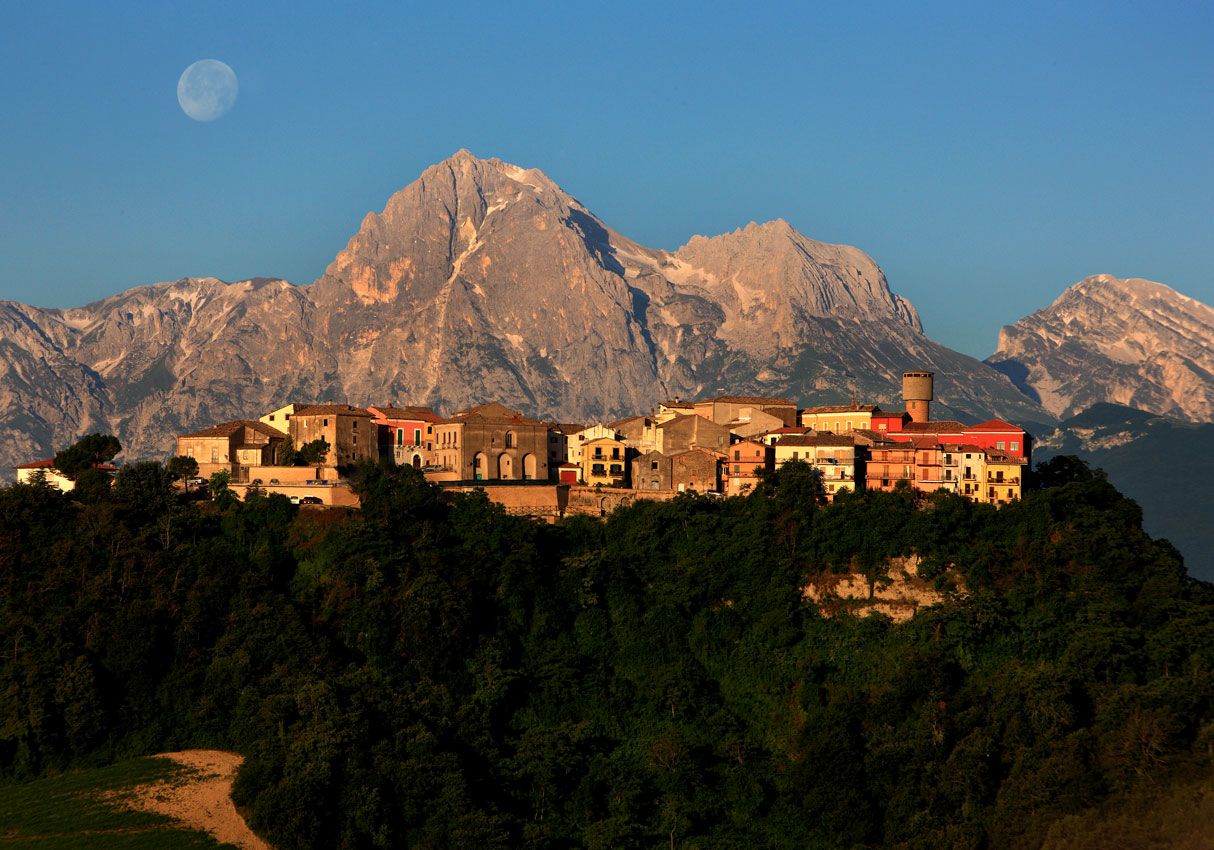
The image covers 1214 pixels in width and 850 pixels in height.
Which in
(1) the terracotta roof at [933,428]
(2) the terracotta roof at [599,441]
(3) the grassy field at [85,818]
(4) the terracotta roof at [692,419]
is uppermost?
(4) the terracotta roof at [692,419]

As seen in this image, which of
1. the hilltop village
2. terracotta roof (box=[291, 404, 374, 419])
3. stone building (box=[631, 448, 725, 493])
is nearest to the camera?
the hilltop village

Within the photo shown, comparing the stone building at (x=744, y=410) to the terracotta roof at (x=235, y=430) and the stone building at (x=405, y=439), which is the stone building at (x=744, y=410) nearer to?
the stone building at (x=405, y=439)

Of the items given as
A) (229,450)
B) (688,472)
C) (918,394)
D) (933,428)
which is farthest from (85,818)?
(918,394)

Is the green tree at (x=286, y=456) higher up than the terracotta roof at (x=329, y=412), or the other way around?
the terracotta roof at (x=329, y=412)

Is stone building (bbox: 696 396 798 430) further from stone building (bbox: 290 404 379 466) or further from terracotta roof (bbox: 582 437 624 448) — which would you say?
stone building (bbox: 290 404 379 466)

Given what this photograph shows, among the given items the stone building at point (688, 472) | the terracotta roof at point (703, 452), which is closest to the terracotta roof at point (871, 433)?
the terracotta roof at point (703, 452)

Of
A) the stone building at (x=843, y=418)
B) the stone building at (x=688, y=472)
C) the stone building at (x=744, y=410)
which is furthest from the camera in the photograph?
Result: the stone building at (x=744, y=410)

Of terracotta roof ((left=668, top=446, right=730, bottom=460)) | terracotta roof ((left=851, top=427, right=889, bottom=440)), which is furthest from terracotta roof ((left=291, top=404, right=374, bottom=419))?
terracotta roof ((left=851, top=427, right=889, bottom=440))
